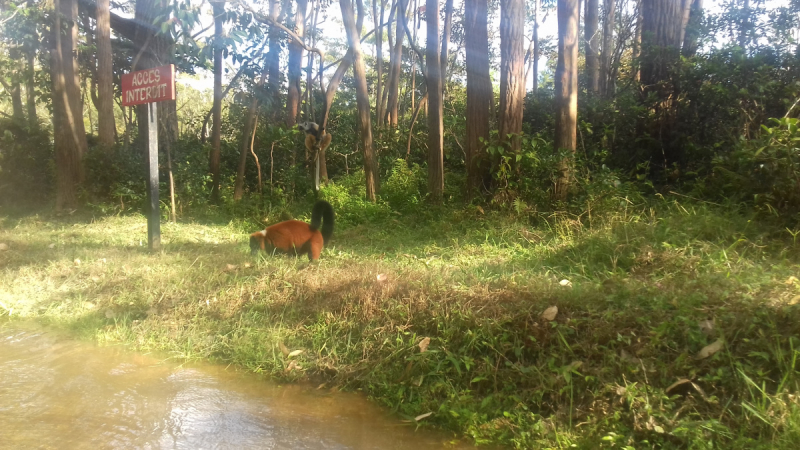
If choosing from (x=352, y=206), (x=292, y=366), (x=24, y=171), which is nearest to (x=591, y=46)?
(x=352, y=206)

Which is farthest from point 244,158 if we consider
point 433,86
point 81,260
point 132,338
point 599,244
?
point 599,244

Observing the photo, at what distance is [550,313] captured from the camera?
390 cm

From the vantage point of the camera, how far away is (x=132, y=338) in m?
4.72

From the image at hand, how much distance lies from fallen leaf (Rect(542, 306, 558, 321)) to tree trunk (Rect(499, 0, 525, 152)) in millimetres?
4779

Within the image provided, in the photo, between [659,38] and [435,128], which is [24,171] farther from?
[659,38]

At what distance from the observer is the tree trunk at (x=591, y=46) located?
45.9 feet

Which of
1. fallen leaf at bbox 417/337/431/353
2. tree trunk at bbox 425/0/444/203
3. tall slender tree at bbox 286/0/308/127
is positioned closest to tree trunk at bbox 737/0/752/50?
tree trunk at bbox 425/0/444/203

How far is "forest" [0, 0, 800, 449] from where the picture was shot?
335cm

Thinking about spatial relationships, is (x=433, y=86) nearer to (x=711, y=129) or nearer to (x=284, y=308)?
(x=711, y=129)

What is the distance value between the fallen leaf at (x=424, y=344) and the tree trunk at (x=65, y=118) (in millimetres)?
10935

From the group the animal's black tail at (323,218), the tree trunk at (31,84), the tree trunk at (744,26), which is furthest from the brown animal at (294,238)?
the tree trunk at (31,84)

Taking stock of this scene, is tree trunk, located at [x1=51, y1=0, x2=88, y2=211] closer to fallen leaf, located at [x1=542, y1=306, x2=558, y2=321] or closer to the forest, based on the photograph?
the forest

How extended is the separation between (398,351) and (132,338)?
2.55m

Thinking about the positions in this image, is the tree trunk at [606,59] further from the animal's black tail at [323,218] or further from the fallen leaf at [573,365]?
the fallen leaf at [573,365]
